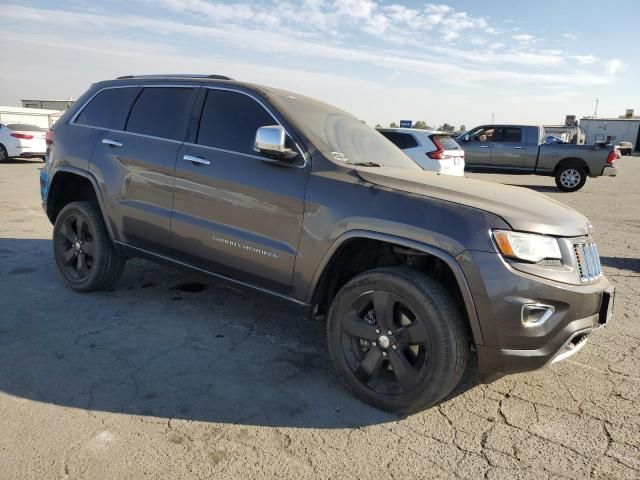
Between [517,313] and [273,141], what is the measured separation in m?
1.74

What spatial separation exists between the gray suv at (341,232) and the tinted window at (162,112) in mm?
13

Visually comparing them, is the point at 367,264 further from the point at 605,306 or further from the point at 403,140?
the point at 403,140

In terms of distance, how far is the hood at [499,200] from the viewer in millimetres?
2680

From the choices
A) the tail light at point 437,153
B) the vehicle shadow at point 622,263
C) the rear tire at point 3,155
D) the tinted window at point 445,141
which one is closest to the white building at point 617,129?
the tinted window at point 445,141

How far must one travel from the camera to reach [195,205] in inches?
145

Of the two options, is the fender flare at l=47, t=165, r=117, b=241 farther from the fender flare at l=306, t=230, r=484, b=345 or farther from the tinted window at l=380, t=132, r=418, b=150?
the tinted window at l=380, t=132, r=418, b=150

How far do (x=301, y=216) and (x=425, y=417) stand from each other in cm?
142

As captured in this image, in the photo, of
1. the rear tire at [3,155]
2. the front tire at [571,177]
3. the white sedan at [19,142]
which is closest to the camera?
the front tire at [571,177]

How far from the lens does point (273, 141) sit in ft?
10.4

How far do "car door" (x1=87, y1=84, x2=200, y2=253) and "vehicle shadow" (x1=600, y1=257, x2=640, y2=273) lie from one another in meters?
5.33

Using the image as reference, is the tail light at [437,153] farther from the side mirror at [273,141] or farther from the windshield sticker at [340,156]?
the side mirror at [273,141]

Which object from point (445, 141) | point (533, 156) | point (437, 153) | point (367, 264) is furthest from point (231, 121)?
point (533, 156)

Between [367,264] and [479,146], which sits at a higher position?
[479,146]

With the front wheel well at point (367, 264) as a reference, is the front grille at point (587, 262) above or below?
above
